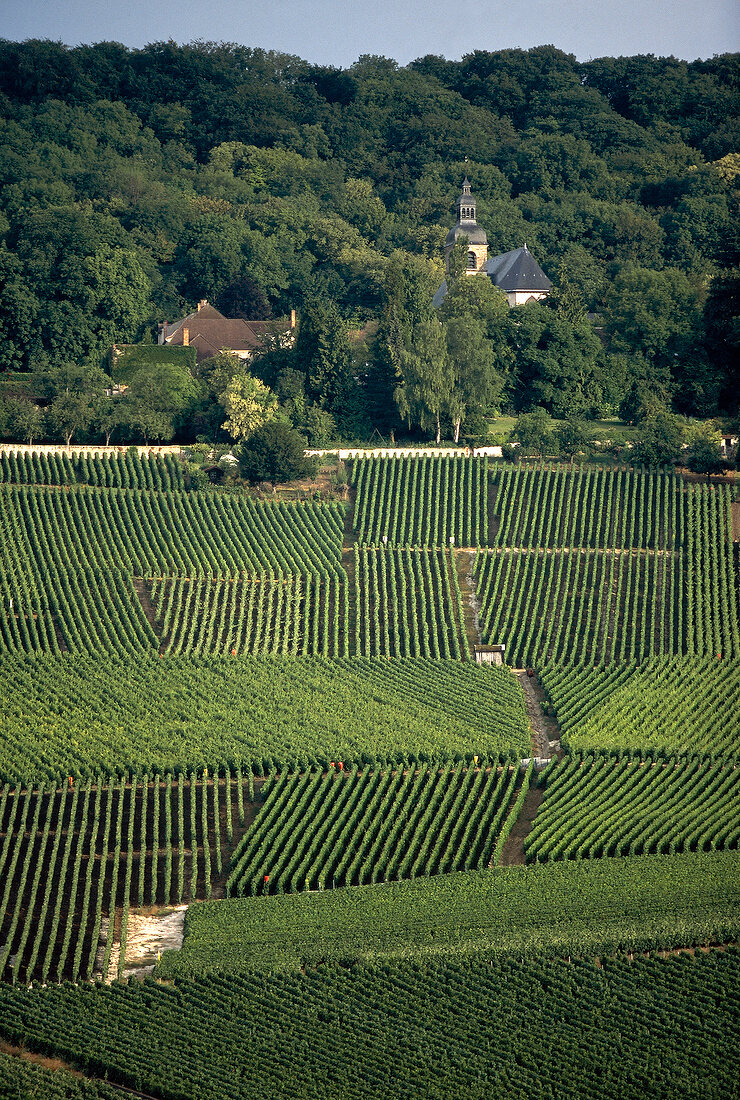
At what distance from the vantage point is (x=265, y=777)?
4216 centimetres

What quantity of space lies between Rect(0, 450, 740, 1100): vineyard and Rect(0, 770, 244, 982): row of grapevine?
13 centimetres

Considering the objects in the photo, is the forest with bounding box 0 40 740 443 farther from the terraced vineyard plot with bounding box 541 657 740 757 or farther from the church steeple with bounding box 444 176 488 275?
the terraced vineyard plot with bounding box 541 657 740 757

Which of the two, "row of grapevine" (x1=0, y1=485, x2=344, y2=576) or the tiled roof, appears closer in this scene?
"row of grapevine" (x1=0, y1=485, x2=344, y2=576)

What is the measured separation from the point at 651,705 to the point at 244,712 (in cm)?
1249

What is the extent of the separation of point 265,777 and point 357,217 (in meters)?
69.6

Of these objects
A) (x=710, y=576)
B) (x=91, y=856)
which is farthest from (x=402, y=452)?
(x=91, y=856)

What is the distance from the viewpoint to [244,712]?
45062 mm

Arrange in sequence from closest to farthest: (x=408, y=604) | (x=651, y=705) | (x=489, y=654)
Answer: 1. (x=651, y=705)
2. (x=489, y=654)
3. (x=408, y=604)

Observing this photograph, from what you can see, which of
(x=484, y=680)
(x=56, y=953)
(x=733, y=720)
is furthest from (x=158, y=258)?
(x=56, y=953)

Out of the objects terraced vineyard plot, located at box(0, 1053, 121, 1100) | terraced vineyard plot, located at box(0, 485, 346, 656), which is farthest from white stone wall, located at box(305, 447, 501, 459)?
terraced vineyard plot, located at box(0, 1053, 121, 1100)

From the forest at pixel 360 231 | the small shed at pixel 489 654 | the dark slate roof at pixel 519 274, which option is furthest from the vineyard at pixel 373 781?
the dark slate roof at pixel 519 274

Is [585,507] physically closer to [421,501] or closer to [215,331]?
[421,501]

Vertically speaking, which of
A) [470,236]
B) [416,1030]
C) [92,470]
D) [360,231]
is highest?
[470,236]

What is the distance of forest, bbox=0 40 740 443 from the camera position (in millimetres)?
68375
